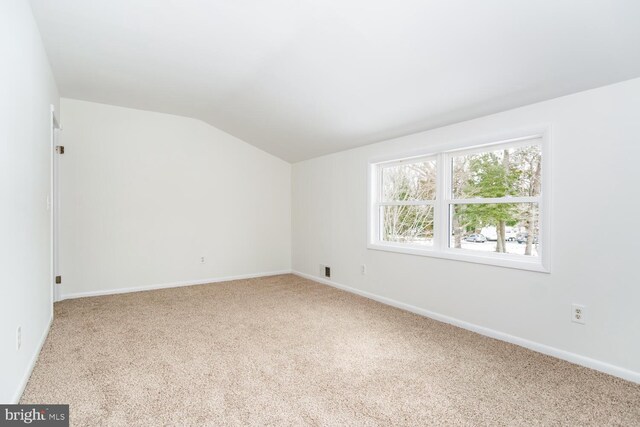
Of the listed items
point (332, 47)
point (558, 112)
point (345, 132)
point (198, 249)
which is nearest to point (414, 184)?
point (345, 132)

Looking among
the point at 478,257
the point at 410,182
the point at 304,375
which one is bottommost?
the point at 304,375

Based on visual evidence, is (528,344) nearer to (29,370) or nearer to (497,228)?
(497,228)

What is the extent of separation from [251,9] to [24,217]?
6.53ft

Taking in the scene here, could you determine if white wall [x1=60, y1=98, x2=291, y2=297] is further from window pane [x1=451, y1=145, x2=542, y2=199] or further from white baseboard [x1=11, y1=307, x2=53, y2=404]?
window pane [x1=451, y1=145, x2=542, y2=199]

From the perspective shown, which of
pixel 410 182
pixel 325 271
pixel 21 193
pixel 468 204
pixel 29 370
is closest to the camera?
pixel 21 193

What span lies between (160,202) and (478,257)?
162 inches

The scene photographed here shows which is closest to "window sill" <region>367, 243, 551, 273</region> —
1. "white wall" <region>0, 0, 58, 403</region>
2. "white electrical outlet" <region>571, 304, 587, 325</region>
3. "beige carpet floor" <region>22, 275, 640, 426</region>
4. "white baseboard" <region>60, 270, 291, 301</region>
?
"white electrical outlet" <region>571, 304, 587, 325</region>

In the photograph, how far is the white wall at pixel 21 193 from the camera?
1.70 m

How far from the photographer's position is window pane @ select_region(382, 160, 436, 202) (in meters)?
3.70

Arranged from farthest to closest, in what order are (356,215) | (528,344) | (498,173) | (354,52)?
(356,215), (498,173), (528,344), (354,52)

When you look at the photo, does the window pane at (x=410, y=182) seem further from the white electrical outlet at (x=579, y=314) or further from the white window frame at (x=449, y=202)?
the white electrical outlet at (x=579, y=314)

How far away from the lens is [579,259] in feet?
7.93

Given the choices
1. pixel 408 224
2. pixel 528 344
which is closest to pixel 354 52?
pixel 408 224

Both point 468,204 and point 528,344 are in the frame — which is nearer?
point 528,344
